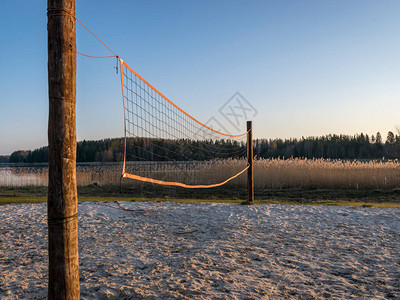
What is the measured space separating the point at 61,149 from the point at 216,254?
2.64 m

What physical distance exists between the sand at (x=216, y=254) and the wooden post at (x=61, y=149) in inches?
→ 29.6

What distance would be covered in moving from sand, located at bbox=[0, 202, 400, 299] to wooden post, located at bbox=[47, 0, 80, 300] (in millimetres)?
751

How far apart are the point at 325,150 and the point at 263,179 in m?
Result: 61.6

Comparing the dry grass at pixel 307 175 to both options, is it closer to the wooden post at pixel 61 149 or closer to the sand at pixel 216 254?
the sand at pixel 216 254

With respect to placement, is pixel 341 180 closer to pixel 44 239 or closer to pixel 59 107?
pixel 44 239

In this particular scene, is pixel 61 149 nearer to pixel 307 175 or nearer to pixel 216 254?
pixel 216 254

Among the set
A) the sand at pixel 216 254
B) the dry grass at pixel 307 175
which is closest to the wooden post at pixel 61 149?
the sand at pixel 216 254

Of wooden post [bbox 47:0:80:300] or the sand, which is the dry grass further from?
wooden post [bbox 47:0:80:300]

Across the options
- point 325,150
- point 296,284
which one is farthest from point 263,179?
point 325,150

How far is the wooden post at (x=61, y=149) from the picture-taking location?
6.78ft

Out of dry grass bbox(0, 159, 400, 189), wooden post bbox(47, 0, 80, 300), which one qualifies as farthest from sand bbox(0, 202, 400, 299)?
dry grass bbox(0, 159, 400, 189)

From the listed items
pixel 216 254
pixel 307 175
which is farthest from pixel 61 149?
pixel 307 175

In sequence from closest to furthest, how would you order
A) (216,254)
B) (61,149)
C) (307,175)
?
(61,149)
(216,254)
(307,175)

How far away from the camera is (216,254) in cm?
397
